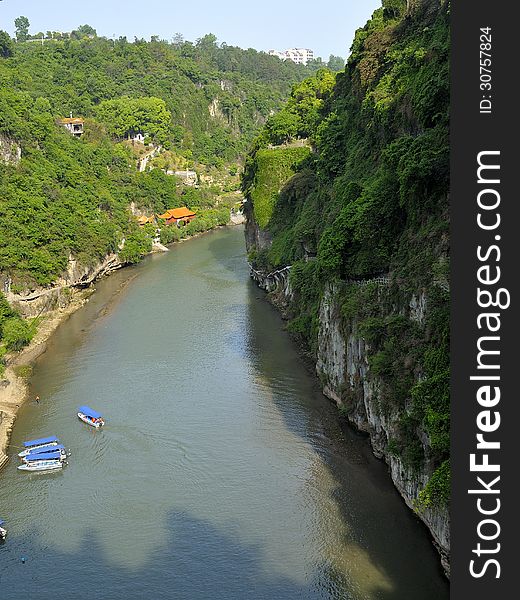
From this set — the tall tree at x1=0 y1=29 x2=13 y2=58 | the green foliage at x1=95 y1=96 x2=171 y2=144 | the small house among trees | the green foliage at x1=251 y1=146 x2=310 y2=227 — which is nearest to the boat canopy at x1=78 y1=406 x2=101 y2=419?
the green foliage at x1=251 y1=146 x2=310 y2=227

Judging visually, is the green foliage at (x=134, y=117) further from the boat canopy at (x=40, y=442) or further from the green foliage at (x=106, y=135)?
the boat canopy at (x=40, y=442)

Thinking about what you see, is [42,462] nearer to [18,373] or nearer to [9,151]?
[18,373]

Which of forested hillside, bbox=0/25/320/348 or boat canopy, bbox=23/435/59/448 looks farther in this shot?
forested hillside, bbox=0/25/320/348

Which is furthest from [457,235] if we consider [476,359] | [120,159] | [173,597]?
[120,159]

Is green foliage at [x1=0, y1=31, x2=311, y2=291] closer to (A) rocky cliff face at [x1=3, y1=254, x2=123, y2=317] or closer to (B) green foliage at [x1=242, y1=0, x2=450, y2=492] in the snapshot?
(A) rocky cliff face at [x1=3, y1=254, x2=123, y2=317]

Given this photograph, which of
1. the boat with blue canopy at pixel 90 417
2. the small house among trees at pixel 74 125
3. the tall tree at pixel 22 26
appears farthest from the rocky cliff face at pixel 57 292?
the tall tree at pixel 22 26

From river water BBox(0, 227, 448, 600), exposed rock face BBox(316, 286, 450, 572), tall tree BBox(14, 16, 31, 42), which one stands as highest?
tall tree BBox(14, 16, 31, 42)
